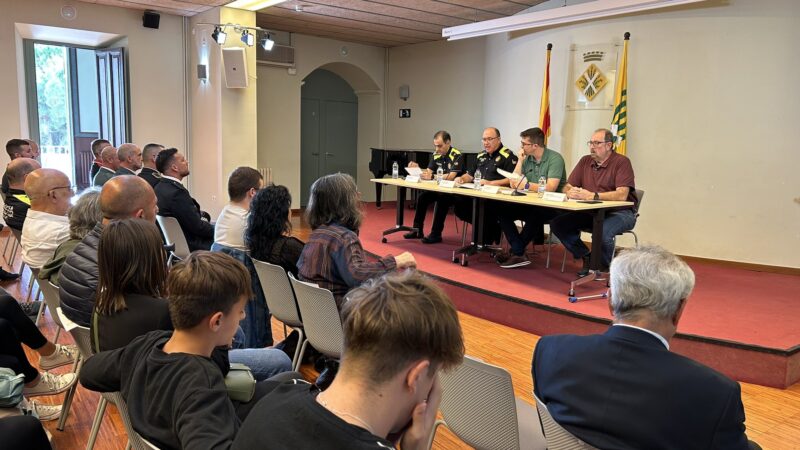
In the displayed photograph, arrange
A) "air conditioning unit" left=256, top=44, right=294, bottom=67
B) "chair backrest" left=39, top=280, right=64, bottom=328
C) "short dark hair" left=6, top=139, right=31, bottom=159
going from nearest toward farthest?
"chair backrest" left=39, top=280, right=64, bottom=328 → "short dark hair" left=6, top=139, right=31, bottom=159 → "air conditioning unit" left=256, top=44, right=294, bottom=67

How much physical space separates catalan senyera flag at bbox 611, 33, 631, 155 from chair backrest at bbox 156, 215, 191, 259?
4777 millimetres

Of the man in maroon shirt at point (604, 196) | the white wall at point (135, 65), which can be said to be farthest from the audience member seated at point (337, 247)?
the white wall at point (135, 65)

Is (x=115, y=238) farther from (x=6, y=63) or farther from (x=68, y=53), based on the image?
(x=68, y=53)

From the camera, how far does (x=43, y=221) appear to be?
326 cm

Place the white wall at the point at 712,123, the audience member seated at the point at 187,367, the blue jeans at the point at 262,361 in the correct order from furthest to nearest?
the white wall at the point at 712,123 < the blue jeans at the point at 262,361 < the audience member seated at the point at 187,367

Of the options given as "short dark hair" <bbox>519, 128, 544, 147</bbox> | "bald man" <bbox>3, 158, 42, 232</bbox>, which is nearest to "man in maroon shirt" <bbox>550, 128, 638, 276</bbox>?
"short dark hair" <bbox>519, 128, 544, 147</bbox>

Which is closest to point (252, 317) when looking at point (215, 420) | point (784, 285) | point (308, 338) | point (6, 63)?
point (308, 338)

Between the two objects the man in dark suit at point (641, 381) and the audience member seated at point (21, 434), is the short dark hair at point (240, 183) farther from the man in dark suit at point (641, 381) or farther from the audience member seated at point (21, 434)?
the man in dark suit at point (641, 381)

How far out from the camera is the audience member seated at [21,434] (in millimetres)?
1657

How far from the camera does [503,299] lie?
171 inches

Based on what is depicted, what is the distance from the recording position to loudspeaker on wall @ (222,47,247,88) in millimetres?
7348

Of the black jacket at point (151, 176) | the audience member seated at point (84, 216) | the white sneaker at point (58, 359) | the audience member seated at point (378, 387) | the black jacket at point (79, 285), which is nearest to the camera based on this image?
the audience member seated at point (378, 387)

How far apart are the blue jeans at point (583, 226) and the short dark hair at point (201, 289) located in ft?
12.0

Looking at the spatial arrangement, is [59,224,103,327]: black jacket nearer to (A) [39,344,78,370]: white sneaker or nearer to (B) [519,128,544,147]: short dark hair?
(A) [39,344,78,370]: white sneaker
